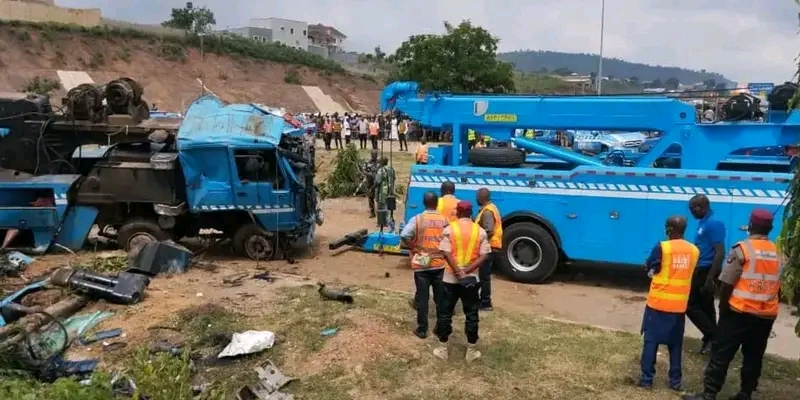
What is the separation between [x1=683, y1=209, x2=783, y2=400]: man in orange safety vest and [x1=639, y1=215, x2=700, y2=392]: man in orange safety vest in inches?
13.6

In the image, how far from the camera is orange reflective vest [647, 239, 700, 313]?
6.49 meters

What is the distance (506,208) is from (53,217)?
731 cm

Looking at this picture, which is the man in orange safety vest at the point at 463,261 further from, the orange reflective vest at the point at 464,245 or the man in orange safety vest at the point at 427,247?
the man in orange safety vest at the point at 427,247

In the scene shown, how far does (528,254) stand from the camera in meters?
11.3

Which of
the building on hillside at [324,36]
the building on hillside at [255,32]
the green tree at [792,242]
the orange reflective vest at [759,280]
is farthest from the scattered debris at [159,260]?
the building on hillside at [324,36]

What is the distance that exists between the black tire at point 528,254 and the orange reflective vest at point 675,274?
445 centimetres

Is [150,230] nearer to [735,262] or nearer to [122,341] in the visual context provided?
[122,341]

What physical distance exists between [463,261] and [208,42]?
61.8 metres

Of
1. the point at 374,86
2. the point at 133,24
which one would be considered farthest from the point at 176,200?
the point at 133,24

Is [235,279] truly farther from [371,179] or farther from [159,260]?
[371,179]

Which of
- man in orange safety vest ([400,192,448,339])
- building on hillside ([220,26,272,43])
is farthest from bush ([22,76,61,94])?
building on hillside ([220,26,272,43])

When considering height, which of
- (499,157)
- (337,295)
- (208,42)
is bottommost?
(337,295)

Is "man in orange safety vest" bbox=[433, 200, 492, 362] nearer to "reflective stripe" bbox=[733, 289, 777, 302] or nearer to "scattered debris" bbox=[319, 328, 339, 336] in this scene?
"scattered debris" bbox=[319, 328, 339, 336]

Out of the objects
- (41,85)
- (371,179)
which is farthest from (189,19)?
(371,179)
